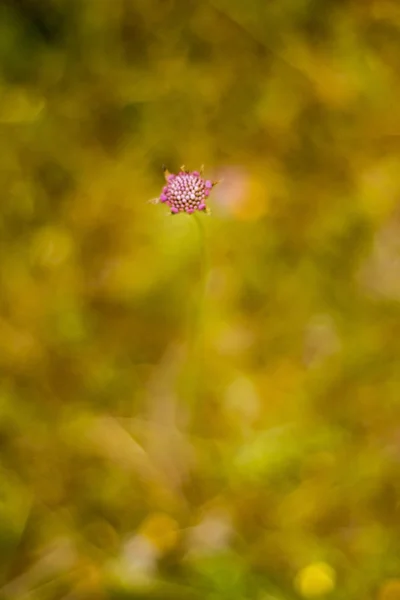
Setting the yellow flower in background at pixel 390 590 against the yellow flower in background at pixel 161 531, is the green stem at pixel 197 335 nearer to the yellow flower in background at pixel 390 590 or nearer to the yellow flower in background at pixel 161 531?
the yellow flower in background at pixel 161 531

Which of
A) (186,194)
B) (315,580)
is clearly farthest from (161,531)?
(186,194)

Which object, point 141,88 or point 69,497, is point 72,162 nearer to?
point 141,88

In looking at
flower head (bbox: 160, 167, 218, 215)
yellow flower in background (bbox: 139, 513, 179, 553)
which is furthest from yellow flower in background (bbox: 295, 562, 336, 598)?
flower head (bbox: 160, 167, 218, 215)

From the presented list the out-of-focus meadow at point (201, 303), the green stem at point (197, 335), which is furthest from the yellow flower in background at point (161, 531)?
the green stem at point (197, 335)

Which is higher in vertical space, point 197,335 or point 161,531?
point 197,335

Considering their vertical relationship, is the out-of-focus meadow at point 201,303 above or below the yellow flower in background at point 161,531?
above

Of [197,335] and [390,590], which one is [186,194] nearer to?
[197,335]

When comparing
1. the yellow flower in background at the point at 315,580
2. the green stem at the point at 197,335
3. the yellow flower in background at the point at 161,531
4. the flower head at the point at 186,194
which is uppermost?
the flower head at the point at 186,194

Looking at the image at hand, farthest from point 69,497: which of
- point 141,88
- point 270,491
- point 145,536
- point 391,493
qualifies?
point 141,88
